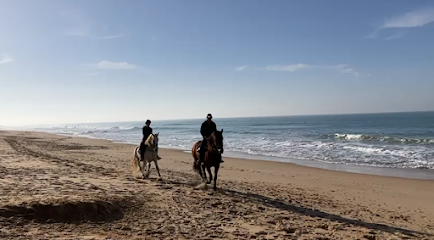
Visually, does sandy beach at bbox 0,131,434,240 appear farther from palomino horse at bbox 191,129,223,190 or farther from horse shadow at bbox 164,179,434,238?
palomino horse at bbox 191,129,223,190

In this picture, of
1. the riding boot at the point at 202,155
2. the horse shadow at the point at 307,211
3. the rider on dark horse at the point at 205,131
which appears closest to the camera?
the horse shadow at the point at 307,211

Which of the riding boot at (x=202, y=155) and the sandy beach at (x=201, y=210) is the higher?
the riding boot at (x=202, y=155)

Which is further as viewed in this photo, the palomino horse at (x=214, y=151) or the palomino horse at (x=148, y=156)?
the palomino horse at (x=148, y=156)

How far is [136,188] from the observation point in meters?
8.70

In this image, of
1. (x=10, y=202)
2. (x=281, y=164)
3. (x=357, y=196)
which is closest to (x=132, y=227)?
(x=10, y=202)

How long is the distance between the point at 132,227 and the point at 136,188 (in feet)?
10.5

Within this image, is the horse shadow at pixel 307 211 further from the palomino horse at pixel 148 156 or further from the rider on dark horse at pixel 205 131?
the palomino horse at pixel 148 156

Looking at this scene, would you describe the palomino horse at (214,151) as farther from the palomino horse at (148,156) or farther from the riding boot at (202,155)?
the palomino horse at (148,156)

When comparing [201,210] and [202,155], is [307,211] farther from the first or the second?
[202,155]

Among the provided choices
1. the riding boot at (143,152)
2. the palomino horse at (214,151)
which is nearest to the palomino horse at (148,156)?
the riding boot at (143,152)

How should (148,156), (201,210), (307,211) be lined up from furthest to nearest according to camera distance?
(148,156), (307,211), (201,210)

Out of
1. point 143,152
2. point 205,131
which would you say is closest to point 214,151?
point 205,131

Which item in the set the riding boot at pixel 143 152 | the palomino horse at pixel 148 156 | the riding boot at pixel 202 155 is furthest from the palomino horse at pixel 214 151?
the riding boot at pixel 143 152

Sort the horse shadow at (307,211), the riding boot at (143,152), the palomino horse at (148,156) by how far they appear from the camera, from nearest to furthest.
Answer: the horse shadow at (307,211) → the palomino horse at (148,156) → the riding boot at (143,152)
